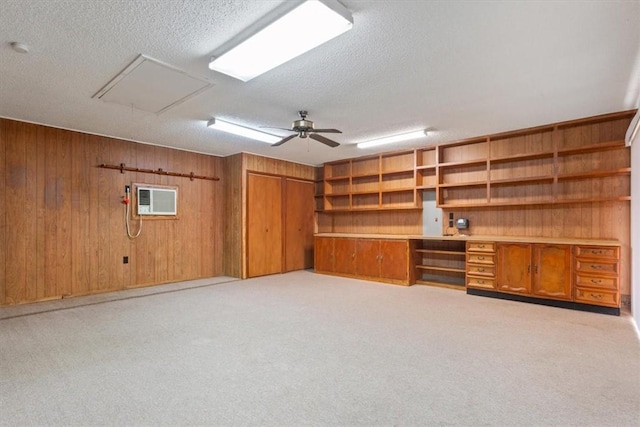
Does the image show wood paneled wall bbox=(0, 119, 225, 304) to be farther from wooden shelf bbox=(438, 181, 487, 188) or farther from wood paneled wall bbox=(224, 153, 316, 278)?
wooden shelf bbox=(438, 181, 487, 188)

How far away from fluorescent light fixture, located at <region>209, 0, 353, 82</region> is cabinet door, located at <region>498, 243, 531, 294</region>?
388 centimetres

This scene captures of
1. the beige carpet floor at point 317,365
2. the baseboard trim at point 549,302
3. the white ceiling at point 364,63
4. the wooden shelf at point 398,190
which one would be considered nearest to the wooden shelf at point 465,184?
the wooden shelf at point 398,190

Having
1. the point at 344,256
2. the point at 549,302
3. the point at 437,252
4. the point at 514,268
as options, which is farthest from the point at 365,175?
the point at 549,302

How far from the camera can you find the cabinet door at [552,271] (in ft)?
13.5

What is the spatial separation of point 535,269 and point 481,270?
2.27ft

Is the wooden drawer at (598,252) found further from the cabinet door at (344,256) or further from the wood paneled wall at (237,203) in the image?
the wood paneled wall at (237,203)

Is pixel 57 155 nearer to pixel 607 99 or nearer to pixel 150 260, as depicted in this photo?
pixel 150 260

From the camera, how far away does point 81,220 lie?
488 cm

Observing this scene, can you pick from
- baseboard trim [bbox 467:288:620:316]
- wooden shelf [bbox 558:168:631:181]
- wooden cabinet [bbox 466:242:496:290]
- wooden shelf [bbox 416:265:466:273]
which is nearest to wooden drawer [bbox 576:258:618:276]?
baseboard trim [bbox 467:288:620:316]

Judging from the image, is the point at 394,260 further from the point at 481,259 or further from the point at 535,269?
the point at 535,269

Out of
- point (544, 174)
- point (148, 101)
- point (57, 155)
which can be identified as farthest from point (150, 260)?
point (544, 174)

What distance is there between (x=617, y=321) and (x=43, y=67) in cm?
623

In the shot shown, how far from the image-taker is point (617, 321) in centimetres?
360

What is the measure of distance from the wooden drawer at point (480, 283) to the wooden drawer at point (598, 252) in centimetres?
110
